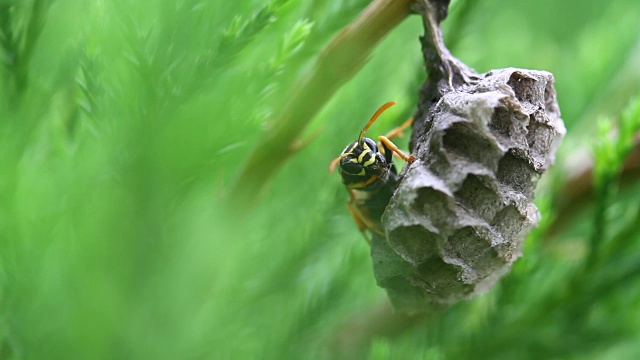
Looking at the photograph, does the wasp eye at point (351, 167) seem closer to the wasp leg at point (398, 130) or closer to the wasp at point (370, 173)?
the wasp at point (370, 173)

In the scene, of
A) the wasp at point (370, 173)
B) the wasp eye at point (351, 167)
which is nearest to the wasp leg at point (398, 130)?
the wasp at point (370, 173)

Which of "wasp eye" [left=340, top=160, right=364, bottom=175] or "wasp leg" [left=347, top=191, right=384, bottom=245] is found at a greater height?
"wasp eye" [left=340, top=160, right=364, bottom=175]

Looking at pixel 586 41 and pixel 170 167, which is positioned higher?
pixel 170 167

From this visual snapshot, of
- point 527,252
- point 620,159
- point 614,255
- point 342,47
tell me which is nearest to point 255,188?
point 342,47

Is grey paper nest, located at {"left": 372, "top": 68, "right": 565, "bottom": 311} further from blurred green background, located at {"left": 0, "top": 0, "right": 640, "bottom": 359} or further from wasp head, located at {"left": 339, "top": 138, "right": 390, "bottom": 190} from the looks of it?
blurred green background, located at {"left": 0, "top": 0, "right": 640, "bottom": 359}

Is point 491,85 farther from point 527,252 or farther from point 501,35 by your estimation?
point 501,35

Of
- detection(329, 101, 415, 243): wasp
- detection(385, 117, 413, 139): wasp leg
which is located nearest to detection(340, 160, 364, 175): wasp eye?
detection(329, 101, 415, 243): wasp

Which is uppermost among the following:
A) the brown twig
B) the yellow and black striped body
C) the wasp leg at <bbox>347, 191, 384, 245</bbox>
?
the brown twig
